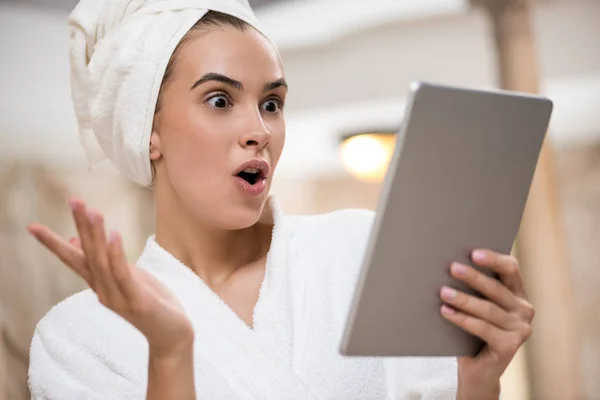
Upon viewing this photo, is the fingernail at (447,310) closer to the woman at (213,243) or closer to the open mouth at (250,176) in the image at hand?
the woman at (213,243)

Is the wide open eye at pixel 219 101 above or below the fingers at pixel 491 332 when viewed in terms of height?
above

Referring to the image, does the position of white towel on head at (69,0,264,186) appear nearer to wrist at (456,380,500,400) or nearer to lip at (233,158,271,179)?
lip at (233,158,271,179)

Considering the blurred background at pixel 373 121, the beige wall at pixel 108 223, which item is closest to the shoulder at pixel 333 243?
the blurred background at pixel 373 121

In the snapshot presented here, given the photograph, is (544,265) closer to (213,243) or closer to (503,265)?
(213,243)

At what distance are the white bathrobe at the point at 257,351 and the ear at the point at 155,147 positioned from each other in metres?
0.16

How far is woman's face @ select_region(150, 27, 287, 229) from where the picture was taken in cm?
102

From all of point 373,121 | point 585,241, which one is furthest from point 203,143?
point 585,241

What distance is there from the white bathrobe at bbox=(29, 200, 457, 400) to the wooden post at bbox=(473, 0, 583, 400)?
1.94m

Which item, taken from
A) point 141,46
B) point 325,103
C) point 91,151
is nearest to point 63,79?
point 325,103

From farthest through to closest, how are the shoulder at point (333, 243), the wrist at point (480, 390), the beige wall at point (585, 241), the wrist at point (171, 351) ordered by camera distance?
the beige wall at point (585, 241), the shoulder at point (333, 243), the wrist at point (480, 390), the wrist at point (171, 351)

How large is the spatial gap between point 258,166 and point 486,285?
1.28ft

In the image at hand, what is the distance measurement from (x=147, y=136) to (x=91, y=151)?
0.22 m

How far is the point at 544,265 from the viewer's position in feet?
9.39

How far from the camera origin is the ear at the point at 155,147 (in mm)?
1096
